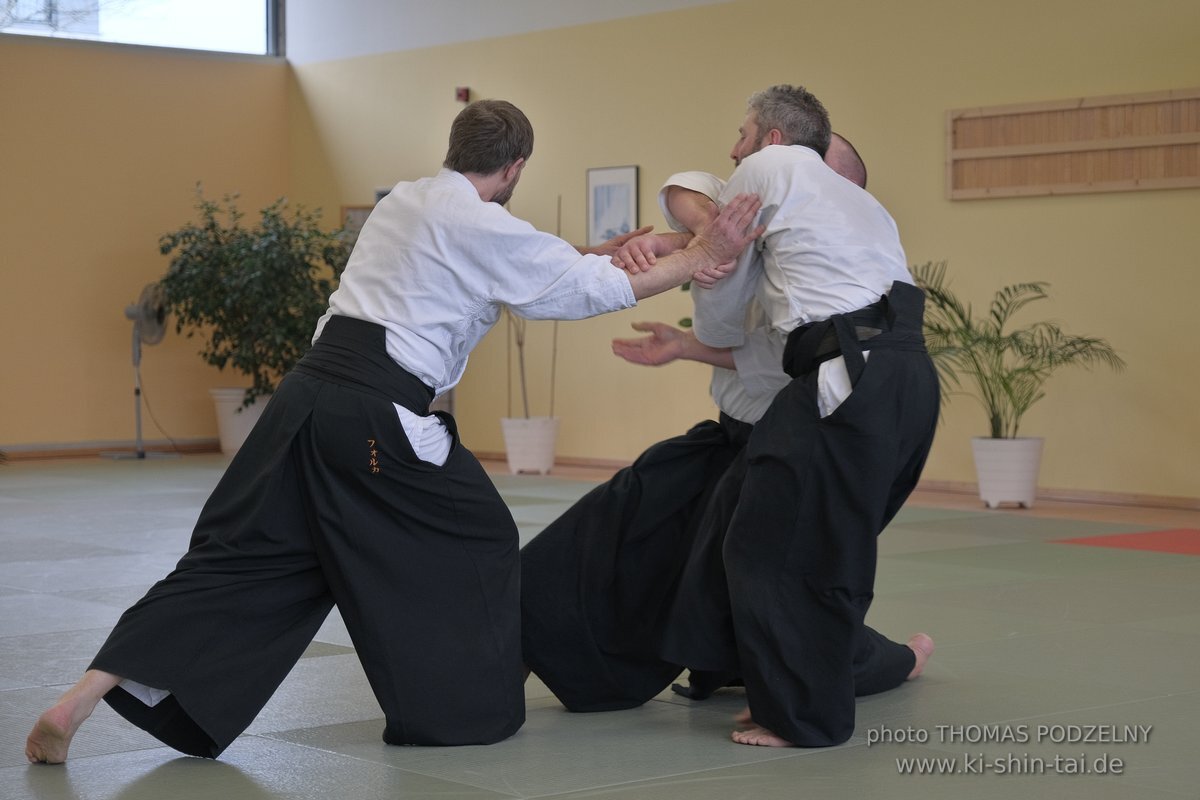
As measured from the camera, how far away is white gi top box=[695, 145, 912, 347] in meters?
3.07

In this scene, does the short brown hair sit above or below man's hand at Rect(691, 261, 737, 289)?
above

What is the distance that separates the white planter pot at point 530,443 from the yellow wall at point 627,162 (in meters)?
0.50

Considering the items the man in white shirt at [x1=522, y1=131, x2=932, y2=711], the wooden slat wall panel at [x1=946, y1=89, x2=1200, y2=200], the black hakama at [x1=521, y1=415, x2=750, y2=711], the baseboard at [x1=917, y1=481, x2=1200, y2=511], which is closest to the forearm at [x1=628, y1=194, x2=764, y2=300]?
the man in white shirt at [x1=522, y1=131, x2=932, y2=711]

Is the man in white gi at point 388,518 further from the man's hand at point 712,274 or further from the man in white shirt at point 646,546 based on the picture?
the man in white shirt at point 646,546

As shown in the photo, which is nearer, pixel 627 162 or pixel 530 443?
pixel 530 443

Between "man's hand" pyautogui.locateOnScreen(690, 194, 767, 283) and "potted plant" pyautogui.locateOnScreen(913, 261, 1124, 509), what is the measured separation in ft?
15.4

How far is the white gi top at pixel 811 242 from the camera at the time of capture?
10.1 ft

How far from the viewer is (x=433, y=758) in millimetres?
2891

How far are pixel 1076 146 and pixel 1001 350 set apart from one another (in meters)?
1.24

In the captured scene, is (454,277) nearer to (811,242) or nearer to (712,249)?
(712,249)

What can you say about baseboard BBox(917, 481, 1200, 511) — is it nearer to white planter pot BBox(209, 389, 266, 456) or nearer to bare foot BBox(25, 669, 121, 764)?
white planter pot BBox(209, 389, 266, 456)

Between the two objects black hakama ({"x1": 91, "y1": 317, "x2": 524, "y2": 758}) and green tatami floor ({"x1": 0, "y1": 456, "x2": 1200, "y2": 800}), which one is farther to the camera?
black hakama ({"x1": 91, "y1": 317, "x2": 524, "y2": 758})

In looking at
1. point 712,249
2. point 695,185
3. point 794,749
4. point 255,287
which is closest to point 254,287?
point 255,287

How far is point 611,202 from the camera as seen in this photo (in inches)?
403
